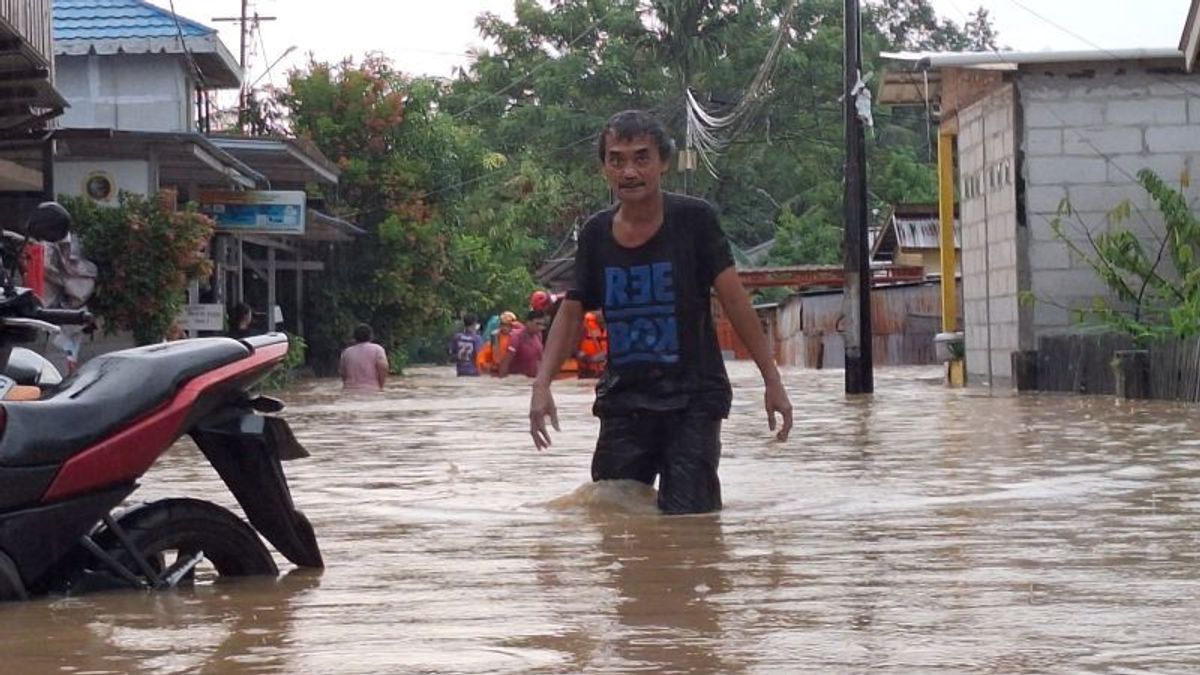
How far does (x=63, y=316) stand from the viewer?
5707mm

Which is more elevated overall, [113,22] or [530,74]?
[530,74]

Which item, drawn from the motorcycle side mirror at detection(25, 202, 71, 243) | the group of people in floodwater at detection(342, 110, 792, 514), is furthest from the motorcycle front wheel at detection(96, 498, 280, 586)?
the group of people in floodwater at detection(342, 110, 792, 514)

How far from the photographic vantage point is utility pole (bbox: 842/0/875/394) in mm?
24156

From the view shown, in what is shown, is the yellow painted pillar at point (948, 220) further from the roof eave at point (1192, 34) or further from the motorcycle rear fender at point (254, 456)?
the motorcycle rear fender at point (254, 456)

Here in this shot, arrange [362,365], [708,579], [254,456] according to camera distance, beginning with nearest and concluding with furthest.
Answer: [254,456] → [708,579] → [362,365]

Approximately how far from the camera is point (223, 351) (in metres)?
5.81

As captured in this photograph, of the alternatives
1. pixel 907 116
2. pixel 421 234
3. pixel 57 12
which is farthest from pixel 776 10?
pixel 57 12

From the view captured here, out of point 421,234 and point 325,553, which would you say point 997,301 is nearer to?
point 421,234

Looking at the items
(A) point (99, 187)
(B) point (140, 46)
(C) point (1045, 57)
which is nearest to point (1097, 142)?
(C) point (1045, 57)

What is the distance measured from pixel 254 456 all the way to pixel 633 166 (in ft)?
7.84

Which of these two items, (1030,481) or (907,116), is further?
(907,116)

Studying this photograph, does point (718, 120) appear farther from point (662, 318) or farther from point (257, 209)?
point (662, 318)

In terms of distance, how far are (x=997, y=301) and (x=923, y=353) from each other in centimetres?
1913

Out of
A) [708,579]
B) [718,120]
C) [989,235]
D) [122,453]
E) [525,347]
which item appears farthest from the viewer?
[718,120]
